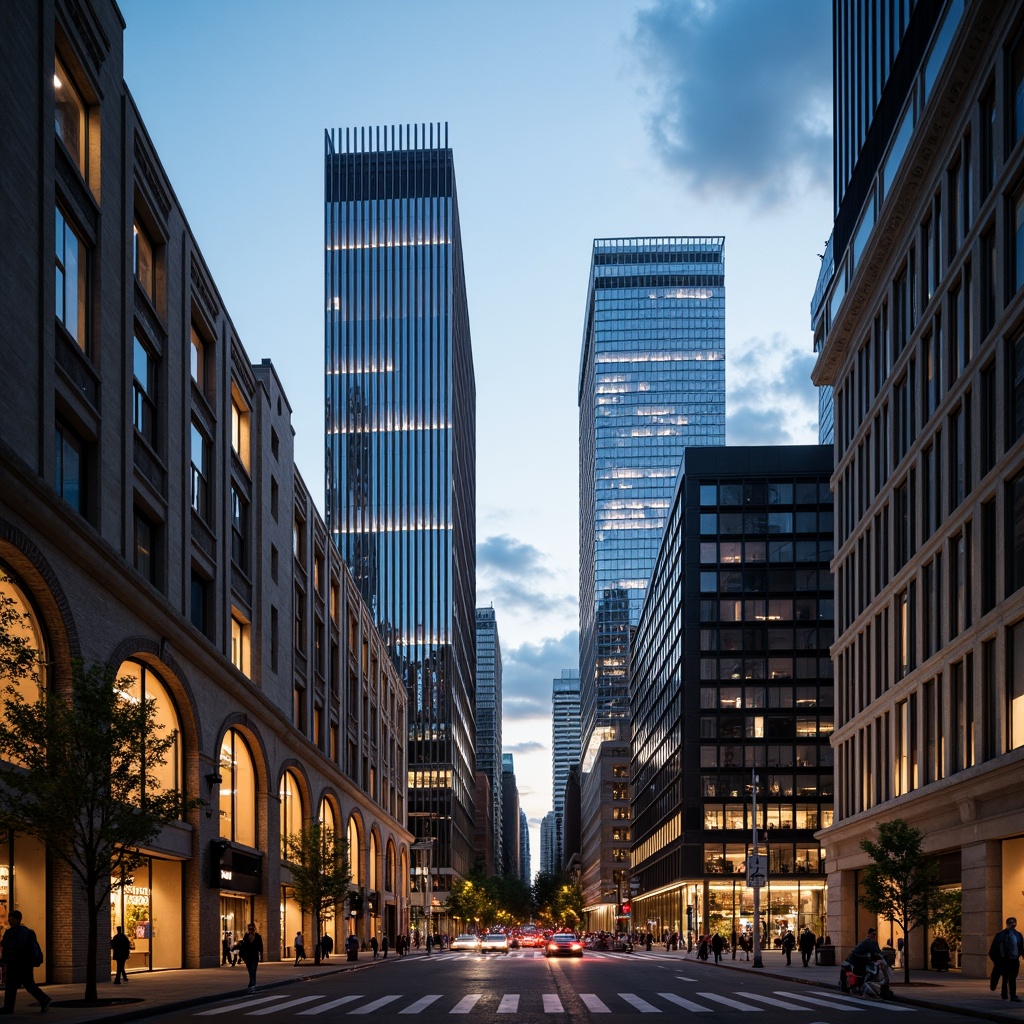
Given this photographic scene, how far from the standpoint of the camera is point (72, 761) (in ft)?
78.7

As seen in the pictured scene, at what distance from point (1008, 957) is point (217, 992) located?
17.1m

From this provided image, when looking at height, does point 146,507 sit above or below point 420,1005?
above

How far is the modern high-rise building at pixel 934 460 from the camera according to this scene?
34406 millimetres

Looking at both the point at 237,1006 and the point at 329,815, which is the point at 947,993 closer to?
the point at 237,1006

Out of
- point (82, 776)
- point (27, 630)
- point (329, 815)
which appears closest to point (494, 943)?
point (329, 815)

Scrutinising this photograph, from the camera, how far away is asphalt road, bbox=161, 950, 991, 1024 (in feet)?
72.9

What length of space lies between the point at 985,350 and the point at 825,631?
65.5m

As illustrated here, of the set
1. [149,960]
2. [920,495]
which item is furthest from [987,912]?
[149,960]

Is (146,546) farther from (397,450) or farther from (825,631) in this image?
(397,450)

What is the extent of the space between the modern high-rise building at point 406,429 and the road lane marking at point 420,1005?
A: 137 m

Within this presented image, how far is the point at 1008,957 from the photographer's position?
26.8 metres

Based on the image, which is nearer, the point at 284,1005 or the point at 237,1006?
the point at 237,1006

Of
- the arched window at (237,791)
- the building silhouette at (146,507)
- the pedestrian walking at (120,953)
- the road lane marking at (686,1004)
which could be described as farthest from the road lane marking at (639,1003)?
the arched window at (237,791)

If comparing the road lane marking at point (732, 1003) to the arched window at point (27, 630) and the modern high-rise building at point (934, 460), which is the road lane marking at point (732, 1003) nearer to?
the modern high-rise building at point (934, 460)
